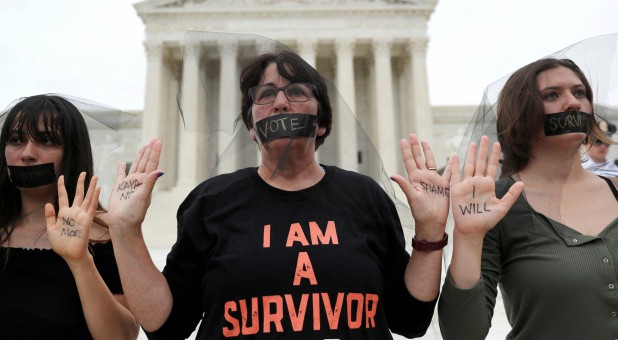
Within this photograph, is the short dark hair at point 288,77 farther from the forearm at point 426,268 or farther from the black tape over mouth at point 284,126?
the forearm at point 426,268

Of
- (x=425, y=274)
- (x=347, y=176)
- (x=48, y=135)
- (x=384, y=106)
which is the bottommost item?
(x=425, y=274)

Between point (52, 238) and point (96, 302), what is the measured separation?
503mm

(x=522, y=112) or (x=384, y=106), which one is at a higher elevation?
(x=384, y=106)

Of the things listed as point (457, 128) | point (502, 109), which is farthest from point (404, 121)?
point (502, 109)

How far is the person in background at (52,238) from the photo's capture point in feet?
10.5

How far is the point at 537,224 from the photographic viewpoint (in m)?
3.21

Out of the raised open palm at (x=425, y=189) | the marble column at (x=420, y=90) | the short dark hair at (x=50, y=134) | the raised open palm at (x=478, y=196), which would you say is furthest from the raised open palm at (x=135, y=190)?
the marble column at (x=420, y=90)

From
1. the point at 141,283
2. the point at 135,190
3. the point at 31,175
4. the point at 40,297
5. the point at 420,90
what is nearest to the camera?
the point at 141,283

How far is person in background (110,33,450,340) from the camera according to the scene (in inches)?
104

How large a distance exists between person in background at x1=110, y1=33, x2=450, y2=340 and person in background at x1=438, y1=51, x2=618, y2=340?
0.18 m

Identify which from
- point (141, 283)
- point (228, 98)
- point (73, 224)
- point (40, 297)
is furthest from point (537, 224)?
point (40, 297)

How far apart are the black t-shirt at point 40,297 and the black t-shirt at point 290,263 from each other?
788 millimetres

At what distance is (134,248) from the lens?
2.88 meters

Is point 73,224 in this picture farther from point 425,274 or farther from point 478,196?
point 478,196
